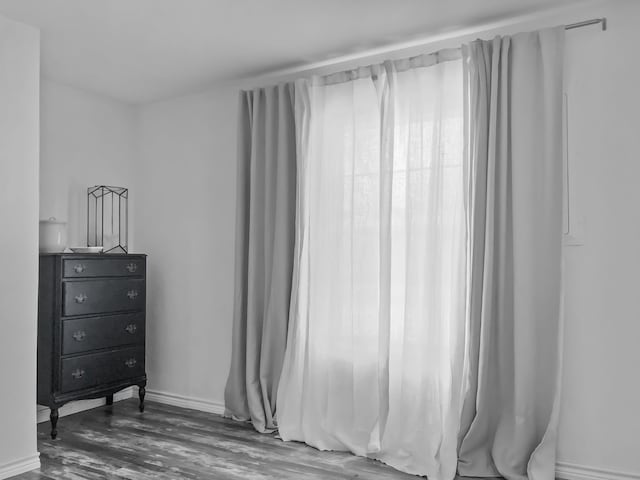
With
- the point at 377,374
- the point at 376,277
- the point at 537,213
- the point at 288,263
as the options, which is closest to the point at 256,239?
the point at 288,263

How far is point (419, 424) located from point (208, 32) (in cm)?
257

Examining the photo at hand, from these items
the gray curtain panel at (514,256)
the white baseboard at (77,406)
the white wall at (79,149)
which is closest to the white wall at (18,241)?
the white baseboard at (77,406)

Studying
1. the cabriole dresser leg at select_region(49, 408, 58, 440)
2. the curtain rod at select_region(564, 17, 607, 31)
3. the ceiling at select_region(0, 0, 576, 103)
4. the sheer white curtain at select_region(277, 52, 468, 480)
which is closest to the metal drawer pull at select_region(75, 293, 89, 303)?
the cabriole dresser leg at select_region(49, 408, 58, 440)

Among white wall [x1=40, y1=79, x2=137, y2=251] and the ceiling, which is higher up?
the ceiling

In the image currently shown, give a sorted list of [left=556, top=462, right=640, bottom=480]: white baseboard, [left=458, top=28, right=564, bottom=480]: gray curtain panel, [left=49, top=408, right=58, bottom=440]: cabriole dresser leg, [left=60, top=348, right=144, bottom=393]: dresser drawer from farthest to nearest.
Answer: [left=60, top=348, right=144, bottom=393]: dresser drawer → [left=49, top=408, right=58, bottom=440]: cabriole dresser leg → [left=458, top=28, right=564, bottom=480]: gray curtain panel → [left=556, top=462, right=640, bottom=480]: white baseboard

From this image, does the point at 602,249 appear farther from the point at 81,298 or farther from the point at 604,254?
the point at 81,298

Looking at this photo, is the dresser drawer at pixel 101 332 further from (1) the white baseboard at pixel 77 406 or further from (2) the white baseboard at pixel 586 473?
(2) the white baseboard at pixel 586 473

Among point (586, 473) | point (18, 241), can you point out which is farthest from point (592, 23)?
point (18, 241)

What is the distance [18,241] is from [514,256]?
2696 mm

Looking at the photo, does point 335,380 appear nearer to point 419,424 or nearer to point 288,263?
point 419,424

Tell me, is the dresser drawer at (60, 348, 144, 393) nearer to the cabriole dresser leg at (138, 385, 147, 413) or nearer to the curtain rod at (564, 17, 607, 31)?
the cabriole dresser leg at (138, 385, 147, 413)

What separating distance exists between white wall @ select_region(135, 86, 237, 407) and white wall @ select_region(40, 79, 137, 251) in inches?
5.9

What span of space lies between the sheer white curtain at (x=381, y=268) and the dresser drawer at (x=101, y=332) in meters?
1.25

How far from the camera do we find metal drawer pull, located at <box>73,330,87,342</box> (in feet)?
12.0
